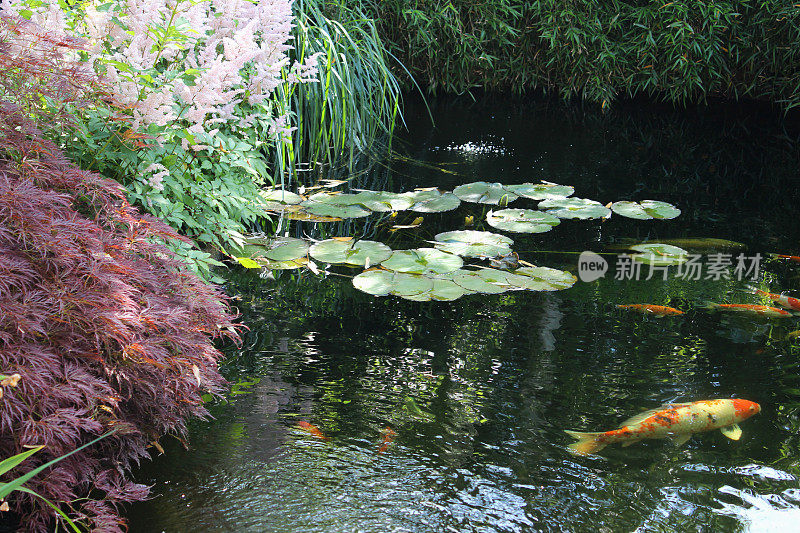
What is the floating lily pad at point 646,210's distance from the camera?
3158mm

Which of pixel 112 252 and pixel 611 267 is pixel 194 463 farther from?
pixel 611 267

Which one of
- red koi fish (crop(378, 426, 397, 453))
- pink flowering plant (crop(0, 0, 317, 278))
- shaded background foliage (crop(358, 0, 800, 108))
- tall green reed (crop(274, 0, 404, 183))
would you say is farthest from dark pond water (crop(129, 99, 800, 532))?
shaded background foliage (crop(358, 0, 800, 108))

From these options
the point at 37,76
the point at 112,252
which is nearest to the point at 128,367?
the point at 112,252

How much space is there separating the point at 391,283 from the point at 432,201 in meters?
0.92

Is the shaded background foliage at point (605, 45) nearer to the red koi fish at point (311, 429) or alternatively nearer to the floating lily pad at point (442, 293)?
the floating lily pad at point (442, 293)

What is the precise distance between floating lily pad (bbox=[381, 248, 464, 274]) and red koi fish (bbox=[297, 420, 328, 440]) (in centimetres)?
94

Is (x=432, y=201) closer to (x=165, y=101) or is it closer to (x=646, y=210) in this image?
(x=646, y=210)

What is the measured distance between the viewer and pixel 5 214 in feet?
4.25

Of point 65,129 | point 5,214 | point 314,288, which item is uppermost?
point 65,129

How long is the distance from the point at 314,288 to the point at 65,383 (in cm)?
120

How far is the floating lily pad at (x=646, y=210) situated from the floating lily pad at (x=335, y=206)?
1187 millimetres

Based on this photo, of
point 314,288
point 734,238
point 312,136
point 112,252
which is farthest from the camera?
point 312,136

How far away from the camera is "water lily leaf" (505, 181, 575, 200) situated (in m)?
3.35

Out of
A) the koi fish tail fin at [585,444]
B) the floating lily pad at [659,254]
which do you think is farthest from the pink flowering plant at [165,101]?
the floating lily pad at [659,254]
